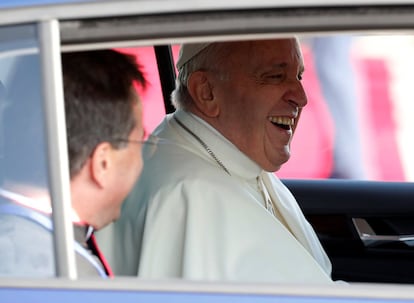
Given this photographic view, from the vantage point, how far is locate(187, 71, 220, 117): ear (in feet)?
8.67

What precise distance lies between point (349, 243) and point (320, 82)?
10.9 feet

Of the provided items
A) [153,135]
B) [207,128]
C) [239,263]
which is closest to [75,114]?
[153,135]

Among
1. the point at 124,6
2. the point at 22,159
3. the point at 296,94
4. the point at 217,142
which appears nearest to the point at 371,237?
the point at 296,94

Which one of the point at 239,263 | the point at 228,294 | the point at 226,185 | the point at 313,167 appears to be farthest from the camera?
the point at 313,167

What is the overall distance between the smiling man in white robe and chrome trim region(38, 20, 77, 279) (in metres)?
0.17

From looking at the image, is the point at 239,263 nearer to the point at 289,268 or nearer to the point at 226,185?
the point at 289,268

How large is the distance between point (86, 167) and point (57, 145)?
6.2 inches

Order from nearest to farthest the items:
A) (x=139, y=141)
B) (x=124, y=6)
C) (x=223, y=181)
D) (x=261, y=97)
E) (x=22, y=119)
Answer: (x=124, y=6), (x=22, y=119), (x=139, y=141), (x=223, y=181), (x=261, y=97)

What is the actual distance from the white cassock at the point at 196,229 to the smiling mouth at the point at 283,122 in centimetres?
30

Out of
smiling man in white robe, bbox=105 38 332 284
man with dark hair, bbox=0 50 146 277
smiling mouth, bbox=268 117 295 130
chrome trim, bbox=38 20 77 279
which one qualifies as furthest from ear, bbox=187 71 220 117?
chrome trim, bbox=38 20 77 279

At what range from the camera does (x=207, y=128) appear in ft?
8.69

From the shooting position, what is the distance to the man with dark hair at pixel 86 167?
6.18ft

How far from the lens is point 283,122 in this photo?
2881mm

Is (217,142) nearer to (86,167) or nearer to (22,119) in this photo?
(86,167)
